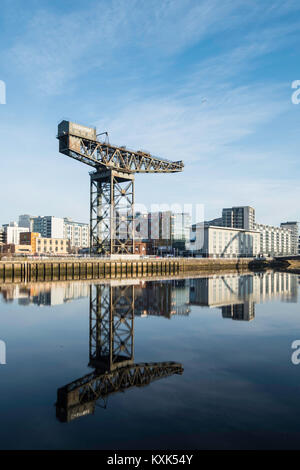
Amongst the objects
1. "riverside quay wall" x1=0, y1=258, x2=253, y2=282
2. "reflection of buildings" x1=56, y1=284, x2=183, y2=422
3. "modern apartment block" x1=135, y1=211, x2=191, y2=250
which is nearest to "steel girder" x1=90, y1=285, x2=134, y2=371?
"reflection of buildings" x1=56, y1=284, x2=183, y2=422

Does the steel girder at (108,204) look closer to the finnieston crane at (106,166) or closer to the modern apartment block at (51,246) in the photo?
the finnieston crane at (106,166)

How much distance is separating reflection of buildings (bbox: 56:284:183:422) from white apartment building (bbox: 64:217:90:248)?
171151mm

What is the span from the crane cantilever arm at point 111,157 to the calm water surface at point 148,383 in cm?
3499

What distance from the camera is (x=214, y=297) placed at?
31.7 m

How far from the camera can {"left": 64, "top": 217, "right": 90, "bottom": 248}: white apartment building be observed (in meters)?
188

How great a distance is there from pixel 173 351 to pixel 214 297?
19089 millimetres

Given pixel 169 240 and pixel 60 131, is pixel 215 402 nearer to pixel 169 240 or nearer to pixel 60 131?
pixel 60 131

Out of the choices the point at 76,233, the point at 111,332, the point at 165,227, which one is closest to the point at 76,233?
the point at 76,233

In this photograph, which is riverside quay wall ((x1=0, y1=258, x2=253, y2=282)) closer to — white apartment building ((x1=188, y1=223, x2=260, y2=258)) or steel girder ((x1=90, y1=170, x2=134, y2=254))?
steel girder ((x1=90, y1=170, x2=134, y2=254))

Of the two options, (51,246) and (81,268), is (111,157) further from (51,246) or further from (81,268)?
(51,246)

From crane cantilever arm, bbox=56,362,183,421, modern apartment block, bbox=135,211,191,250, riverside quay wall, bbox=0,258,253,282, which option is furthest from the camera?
modern apartment block, bbox=135,211,191,250

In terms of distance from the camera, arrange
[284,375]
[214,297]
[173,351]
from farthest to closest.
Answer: [214,297]
[173,351]
[284,375]

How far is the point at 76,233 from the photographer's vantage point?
192 meters
